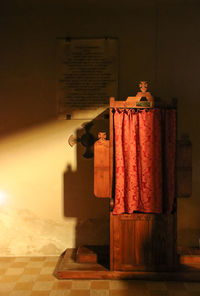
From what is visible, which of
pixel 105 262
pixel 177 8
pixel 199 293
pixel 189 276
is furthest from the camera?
pixel 177 8

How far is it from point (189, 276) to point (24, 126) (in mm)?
2571

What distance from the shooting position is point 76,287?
107 inches

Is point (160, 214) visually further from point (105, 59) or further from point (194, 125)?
point (105, 59)

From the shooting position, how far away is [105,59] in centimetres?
350

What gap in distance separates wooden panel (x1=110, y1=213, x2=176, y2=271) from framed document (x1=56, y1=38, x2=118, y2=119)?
1420mm

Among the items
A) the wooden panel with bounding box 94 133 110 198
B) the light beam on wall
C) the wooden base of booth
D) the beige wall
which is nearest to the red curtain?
the wooden panel with bounding box 94 133 110 198

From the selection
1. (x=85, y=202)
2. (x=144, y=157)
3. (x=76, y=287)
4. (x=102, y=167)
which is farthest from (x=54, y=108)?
(x=76, y=287)

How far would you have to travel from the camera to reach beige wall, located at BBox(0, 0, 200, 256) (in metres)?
3.49

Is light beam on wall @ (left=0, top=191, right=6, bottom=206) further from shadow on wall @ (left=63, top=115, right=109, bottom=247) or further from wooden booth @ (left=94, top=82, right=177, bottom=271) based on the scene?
wooden booth @ (left=94, top=82, right=177, bottom=271)

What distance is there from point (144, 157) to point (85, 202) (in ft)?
3.78

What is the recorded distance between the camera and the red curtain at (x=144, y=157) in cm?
281

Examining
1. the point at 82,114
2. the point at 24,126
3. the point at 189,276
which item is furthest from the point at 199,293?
the point at 24,126

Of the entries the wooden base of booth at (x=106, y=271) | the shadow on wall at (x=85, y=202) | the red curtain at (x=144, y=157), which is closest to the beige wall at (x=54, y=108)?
the shadow on wall at (x=85, y=202)

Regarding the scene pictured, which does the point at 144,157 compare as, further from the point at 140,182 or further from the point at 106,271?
the point at 106,271
